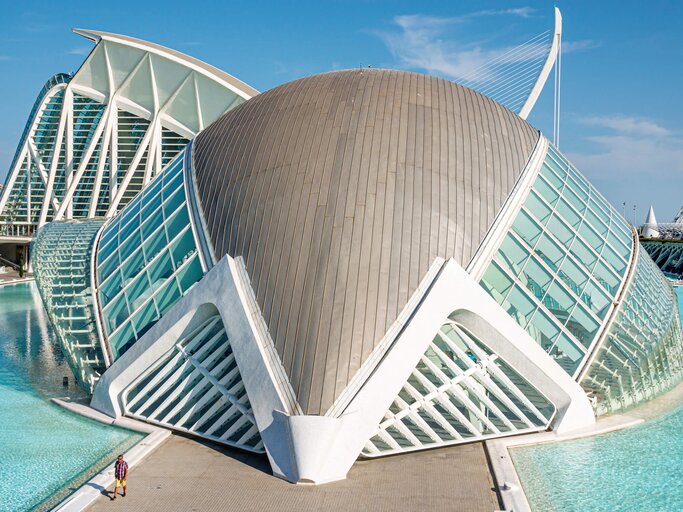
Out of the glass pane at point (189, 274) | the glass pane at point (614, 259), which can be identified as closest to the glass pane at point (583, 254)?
the glass pane at point (614, 259)

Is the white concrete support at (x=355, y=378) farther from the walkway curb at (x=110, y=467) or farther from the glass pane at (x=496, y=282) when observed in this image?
the glass pane at (x=496, y=282)

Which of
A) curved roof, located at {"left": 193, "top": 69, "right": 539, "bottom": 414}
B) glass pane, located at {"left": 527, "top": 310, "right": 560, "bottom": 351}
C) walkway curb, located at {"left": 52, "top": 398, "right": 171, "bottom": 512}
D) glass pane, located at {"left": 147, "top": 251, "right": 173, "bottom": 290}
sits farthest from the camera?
glass pane, located at {"left": 147, "top": 251, "right": 173, "bottom": 290}

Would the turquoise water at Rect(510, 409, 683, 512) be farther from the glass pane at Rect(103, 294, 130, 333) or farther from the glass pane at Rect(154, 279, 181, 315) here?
the glass pane at Rect(103, 294, 130, 333)

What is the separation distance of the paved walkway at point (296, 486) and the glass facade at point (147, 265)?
4.13 metres

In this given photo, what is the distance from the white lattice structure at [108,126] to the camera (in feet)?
189

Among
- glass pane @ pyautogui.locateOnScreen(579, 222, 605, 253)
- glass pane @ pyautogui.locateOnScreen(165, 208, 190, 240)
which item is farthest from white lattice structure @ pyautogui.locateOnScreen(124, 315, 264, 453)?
glass pane @ pyautogui.locateOnScreen(579, 222, 605, 253)

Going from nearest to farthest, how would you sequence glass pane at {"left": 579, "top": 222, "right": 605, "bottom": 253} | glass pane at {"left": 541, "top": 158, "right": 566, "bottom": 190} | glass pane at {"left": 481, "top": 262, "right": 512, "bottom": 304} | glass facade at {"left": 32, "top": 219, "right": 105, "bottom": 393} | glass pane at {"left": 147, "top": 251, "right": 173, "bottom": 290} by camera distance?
glass pane at {"left": 481, "top": 262, "right": 512, "bottom": 304} → glass pane at {"left": 147, "top": 251, "right": 173, "bottom": 290} → glass facade at {"left": 32, "top": 219, "right": 105, "bottom": 393} → glass pane at {"left": 579, "top": 222, "right": 605, "bottom": 253} → glass pane at {"left": 541, "top": 158, "right": 566, "bottom": 190}

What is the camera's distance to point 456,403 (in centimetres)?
1883

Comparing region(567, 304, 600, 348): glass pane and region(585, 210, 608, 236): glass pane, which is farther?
region(585, 210, 608, 236): glass pane

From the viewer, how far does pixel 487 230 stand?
752 inches

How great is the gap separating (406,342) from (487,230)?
4.63 m

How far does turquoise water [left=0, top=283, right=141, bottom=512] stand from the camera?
1549 centimetres

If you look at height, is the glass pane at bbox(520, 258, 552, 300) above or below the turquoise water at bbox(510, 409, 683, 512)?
above

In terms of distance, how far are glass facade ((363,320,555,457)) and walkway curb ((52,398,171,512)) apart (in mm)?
4955
